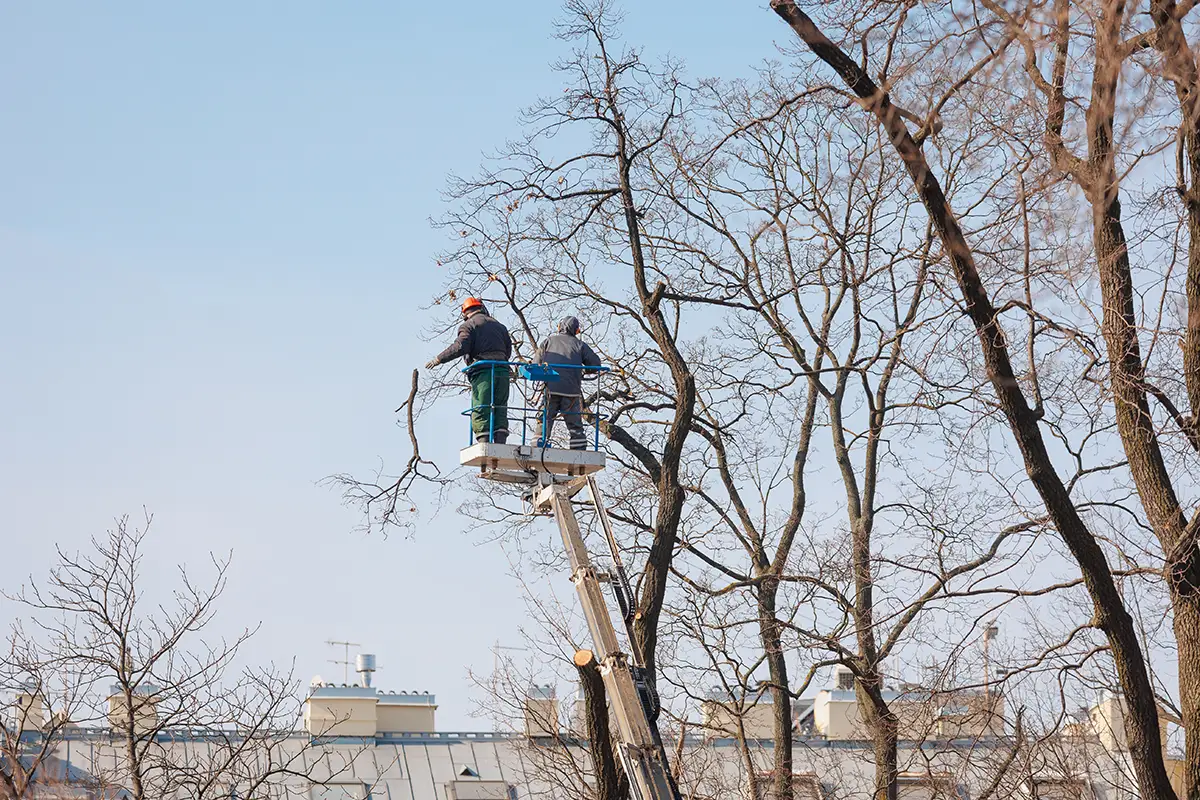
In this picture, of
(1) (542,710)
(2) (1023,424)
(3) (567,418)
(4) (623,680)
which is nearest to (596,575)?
(4) (623,680)

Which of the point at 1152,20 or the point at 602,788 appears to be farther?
the point at 602,788

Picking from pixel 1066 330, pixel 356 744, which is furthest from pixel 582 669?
pixel 356 744

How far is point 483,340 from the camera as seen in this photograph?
1141 centimetres

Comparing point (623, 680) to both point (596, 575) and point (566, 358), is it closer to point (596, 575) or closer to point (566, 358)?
point (596, 575)

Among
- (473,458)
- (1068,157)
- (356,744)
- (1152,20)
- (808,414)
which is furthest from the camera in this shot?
(356,744)

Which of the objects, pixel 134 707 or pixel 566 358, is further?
pixel 134 707

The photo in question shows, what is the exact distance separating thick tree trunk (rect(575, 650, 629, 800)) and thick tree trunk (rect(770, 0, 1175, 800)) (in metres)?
3.01

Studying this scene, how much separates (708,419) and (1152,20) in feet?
31.8

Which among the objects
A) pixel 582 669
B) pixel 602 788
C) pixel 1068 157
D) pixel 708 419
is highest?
pixel 708 419

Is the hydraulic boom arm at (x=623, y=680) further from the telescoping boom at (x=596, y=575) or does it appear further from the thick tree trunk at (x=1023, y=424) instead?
the thick tree trunk at (x=1023, y=424)

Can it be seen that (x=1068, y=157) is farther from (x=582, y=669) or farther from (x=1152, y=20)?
(x=582, y=669)

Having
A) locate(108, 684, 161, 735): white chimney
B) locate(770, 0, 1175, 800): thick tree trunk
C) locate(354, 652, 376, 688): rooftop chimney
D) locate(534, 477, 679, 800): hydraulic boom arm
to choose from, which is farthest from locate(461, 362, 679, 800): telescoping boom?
locate(354, 652, 376, 688): rooftop chimney

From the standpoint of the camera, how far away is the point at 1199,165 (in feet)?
30.6

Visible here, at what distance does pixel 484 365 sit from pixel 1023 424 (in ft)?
13.3
